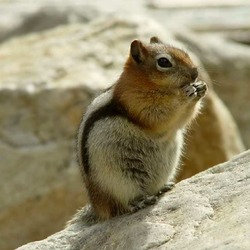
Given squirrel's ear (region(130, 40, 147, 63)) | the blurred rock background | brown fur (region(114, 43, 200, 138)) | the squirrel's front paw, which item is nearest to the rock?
the blurred rock background

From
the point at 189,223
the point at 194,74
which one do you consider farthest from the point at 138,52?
the point at 189,223

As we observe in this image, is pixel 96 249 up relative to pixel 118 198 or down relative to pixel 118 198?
down

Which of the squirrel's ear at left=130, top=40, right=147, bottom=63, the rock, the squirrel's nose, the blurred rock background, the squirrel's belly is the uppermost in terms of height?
the rock

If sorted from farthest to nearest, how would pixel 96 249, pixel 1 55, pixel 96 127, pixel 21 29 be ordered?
pixel 21 29
pixel 1 55
pixel 96 127
pixel 96 249

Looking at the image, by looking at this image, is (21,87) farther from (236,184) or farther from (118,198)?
(236,184)

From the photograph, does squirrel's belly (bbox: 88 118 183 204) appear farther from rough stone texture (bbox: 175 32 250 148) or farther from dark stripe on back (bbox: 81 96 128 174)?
rough stone texture (bbox: 175 32 250 148)

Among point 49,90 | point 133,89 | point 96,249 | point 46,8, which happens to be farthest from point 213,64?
point 96,249

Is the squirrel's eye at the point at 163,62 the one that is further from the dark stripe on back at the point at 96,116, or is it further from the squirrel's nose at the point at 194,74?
the dark stripe on back at the point at 96,116

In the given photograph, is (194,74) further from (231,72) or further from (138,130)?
(231,72)
